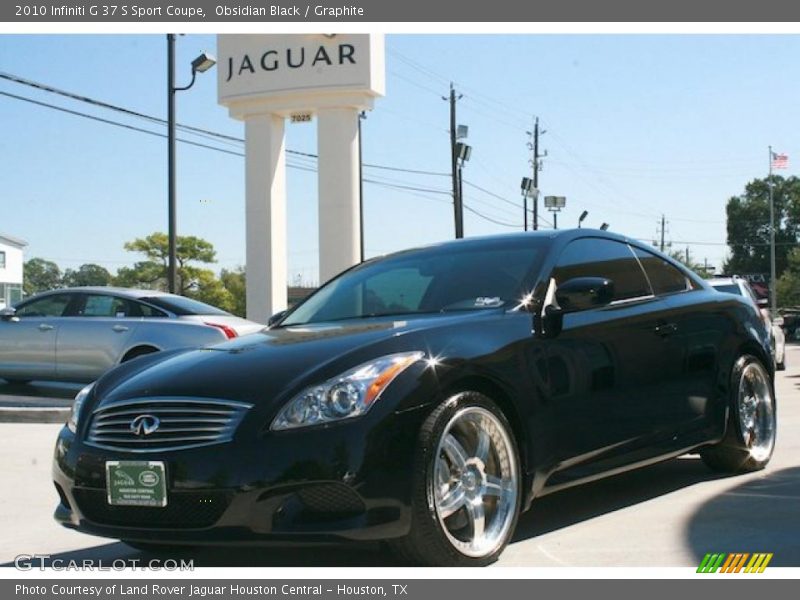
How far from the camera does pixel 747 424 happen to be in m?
6.54

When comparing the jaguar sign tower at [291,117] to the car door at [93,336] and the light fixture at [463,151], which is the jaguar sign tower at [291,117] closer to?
the light fixture at [463,151]

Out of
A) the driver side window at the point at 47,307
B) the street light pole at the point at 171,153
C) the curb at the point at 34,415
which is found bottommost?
the curb at the point at 34,415

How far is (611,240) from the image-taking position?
5.94 m

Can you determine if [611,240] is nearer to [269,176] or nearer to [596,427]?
[596,427]

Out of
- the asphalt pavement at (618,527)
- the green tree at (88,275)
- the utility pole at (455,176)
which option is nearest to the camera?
the asphalt pavement at (618,527)

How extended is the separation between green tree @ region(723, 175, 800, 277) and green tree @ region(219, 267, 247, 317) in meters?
52.8

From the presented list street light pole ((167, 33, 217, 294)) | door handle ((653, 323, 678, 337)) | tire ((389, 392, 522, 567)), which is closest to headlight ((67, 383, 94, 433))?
tire ((389, 392, 522, 567))

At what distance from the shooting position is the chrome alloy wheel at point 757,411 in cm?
650

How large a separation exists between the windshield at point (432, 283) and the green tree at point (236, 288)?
262ft

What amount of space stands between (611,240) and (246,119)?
2320cm

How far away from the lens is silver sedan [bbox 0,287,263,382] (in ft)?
37.6

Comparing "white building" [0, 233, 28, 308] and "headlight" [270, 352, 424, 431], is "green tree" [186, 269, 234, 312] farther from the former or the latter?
"headlight" [270, 352, 424, 431]

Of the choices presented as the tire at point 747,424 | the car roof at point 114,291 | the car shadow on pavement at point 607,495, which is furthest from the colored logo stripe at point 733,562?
the car roof at point 114,291
